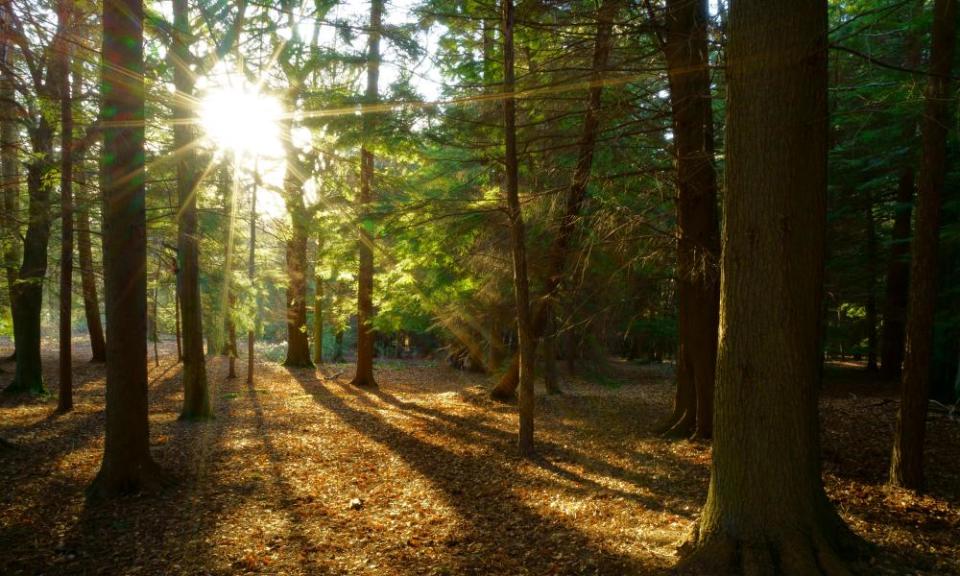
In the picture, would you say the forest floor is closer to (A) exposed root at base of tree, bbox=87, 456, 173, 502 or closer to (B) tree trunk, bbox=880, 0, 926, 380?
(A) exposed root at base of tree, bbox=87, 456, 173, 502

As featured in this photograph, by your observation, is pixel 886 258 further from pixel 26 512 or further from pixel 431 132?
pixel 26 512

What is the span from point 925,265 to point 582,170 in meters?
5.03

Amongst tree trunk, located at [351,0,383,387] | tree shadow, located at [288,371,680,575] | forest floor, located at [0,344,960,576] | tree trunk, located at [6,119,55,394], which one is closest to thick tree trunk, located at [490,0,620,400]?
tree shadow, located at [288,371,680,575]

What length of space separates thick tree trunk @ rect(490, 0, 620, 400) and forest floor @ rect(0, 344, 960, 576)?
2.31 metres

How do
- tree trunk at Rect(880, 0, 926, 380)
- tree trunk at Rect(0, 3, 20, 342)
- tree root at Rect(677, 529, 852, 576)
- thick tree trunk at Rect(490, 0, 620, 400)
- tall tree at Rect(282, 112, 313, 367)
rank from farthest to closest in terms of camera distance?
tree trunk at Rect(880, 0, 926, 380)
tall tree at Rect(282, 112, 313, 367)
tree trunk at Rect(0, 3, 20, 342)
thick tree trunk at Rect(490, 0, 620, 400)
tree root at Rect(677, 529, 852, 576)

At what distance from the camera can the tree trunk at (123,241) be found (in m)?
6.01

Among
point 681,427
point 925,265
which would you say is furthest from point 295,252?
point 925,265

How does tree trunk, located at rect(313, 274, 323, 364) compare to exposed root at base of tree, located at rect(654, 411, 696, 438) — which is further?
tree trunk, located at rect(313, 274, 323, 364)

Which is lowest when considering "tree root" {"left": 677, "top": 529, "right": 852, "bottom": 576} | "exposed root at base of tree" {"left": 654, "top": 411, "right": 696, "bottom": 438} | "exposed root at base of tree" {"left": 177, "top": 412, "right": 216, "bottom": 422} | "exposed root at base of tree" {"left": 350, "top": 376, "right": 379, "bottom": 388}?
"exposed root at base of tree" {"left": 350, "top": 376, "right": 379, "bottom": 388}

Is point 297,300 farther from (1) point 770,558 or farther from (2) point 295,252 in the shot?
(1) point 770,558

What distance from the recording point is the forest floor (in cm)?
473

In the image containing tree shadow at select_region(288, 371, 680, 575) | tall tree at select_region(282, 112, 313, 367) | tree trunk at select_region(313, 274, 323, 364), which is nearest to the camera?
tree shadow at select_region(288, 371, 680, 575)

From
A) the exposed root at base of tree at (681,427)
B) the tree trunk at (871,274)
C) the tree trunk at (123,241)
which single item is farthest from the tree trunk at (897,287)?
the tree trunk at (123,241)

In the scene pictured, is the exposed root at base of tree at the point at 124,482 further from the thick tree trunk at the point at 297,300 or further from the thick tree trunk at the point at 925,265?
the thick tree trunk at the point at 297,300
